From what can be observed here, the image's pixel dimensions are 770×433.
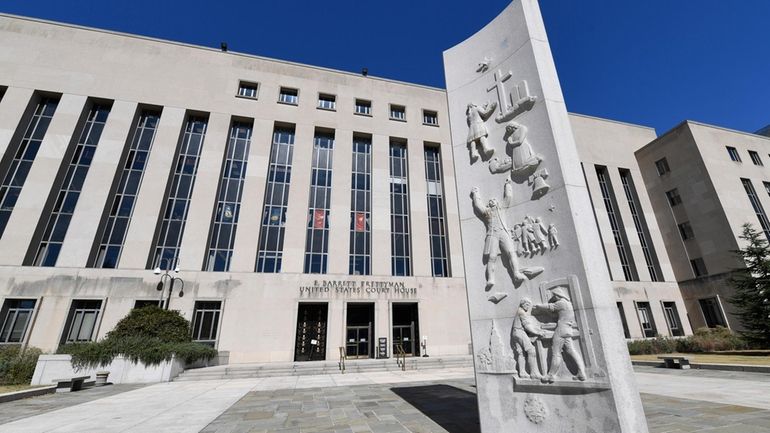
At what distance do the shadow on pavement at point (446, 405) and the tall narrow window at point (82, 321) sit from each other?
70.7ft

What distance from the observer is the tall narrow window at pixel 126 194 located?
23.0 meters

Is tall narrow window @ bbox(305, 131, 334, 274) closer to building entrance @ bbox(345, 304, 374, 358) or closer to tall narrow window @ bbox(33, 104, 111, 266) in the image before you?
building entrance @ bbox(345, 304, 374, 358)

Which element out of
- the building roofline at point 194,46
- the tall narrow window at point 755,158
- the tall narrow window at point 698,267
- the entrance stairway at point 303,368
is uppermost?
the building roofline at point 194,46

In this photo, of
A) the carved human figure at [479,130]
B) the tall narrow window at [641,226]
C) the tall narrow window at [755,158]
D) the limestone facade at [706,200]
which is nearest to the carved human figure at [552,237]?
the carved human figure at [479,130]

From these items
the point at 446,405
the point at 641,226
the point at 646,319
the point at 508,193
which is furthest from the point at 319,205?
the point at 641,226

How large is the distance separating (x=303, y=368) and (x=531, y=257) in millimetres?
17185

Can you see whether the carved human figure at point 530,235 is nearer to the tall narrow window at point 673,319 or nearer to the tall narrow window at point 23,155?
the tall narrow window at point 23,155

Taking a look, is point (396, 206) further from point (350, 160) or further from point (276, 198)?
point (276, 198)

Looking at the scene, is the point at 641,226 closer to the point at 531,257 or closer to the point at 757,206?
the point at 757,206

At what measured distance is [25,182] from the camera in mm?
22734

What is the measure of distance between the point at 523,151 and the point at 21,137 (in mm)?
35780

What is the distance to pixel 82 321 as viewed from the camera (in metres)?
21.0

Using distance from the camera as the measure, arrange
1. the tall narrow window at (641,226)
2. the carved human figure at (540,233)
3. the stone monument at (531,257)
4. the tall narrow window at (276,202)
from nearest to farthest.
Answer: the stone monument at (531,257), the carved human figure at (540,233), the tall narrow window at (276,202), the tall narrow window at (641,226)

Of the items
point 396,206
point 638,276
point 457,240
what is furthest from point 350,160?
point 638,276
